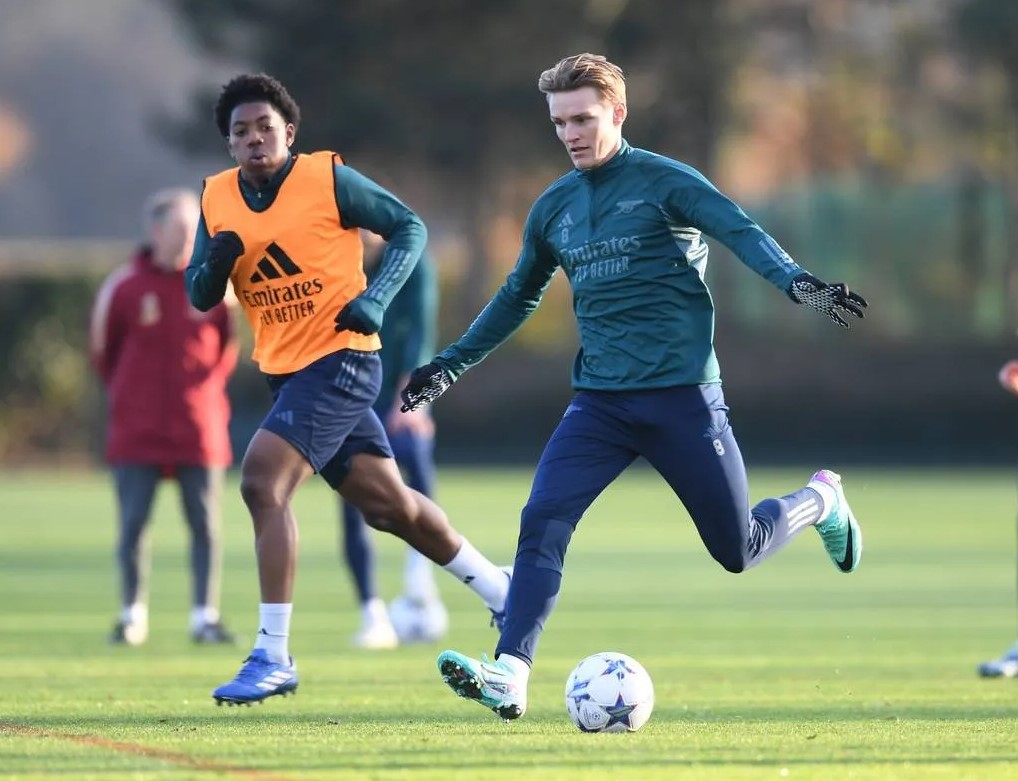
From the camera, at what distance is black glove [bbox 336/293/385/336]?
7.94 m

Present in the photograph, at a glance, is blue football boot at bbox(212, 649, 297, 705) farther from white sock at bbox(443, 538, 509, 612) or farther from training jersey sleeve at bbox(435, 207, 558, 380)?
training jersey sleeve at bbox(435, 207, 558, 380)

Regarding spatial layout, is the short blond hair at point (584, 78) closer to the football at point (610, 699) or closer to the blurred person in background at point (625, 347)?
the blurred person in background at point (625, 347)

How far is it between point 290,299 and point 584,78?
1.55 metres

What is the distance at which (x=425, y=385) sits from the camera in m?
7.98

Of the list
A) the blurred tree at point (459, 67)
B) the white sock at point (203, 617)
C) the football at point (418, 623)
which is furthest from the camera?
the blurred tree at point (459, 67)

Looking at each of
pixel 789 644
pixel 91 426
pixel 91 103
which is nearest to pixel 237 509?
pixel 91 426

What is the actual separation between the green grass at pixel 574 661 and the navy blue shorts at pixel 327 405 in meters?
1.00

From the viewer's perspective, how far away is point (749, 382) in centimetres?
3581

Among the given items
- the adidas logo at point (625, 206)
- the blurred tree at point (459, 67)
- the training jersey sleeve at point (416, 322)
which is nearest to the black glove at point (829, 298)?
the adidas logo at point (625, 206)

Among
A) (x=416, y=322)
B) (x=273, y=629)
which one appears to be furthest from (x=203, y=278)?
(x=416, y=322)

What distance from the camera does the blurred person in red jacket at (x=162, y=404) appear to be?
460 inches

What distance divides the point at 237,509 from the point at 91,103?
3657cm

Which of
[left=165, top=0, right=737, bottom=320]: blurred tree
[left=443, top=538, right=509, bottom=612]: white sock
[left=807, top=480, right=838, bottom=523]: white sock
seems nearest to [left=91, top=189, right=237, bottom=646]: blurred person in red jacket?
[left=443, top=538, right=509, bottom=612]: white sock

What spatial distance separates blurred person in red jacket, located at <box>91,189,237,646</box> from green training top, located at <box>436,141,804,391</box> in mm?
4367
